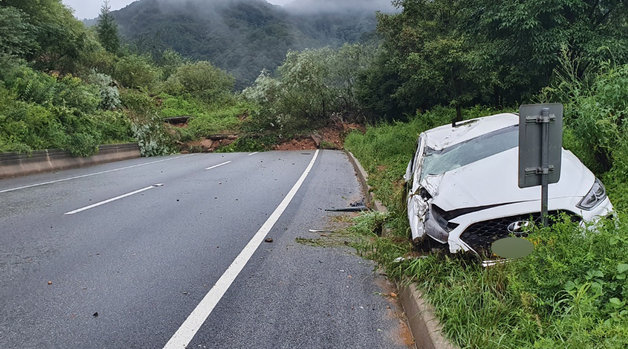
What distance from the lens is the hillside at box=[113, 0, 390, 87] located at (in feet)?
340

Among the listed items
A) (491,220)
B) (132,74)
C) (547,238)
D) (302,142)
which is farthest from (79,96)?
(547,238)

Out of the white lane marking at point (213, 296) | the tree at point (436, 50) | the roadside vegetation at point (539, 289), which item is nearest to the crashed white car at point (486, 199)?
the roadside vegetation at point (539, 289)

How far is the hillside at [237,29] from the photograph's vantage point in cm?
10356

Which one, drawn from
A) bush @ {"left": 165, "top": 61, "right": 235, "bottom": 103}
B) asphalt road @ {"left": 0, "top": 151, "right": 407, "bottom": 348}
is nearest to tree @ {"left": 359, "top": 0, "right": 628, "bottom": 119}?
asphalt road @ {"left": 0, "top": 151, "right": 407, "bottom": 348}

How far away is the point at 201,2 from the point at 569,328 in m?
183

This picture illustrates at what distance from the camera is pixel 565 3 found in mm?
11250

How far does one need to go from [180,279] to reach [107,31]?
56.2 m

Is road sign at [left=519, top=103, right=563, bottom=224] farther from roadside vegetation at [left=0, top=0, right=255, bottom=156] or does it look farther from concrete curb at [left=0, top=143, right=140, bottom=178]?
roadside vegetation at [left=0, top=0, right=255, bottom=156]

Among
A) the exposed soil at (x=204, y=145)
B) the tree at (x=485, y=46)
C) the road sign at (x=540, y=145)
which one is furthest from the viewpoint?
the exposed soil at (x=204, y=145)

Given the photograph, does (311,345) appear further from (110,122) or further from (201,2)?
(201,2)

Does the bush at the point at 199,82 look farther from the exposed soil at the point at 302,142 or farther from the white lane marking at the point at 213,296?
the white lane marking at the point at 213,296

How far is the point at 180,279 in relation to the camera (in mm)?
4551

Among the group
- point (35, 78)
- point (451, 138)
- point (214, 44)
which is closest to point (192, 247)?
point (451, 138)

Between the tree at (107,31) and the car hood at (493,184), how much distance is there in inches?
2134
